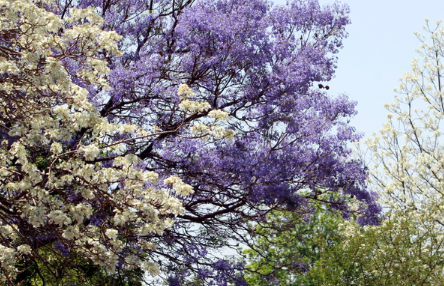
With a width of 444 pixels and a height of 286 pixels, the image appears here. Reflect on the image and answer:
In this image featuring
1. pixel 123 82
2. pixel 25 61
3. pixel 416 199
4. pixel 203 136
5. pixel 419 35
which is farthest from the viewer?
pixel 419 35

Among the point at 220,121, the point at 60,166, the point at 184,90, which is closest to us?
the point at 60,166

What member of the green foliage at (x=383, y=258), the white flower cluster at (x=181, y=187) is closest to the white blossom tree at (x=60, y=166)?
the white flower cluster at (x=181, y=187)

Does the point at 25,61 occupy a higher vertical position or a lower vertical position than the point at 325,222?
lower

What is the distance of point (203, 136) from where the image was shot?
678cm

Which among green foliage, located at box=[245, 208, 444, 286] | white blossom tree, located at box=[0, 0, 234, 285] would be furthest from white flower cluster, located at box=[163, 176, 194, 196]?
green foliage, located at box=[245, 208, 444, 286]

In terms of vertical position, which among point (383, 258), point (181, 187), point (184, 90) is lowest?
point (181, 187)

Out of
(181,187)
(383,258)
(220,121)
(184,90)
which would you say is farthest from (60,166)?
(383,258)

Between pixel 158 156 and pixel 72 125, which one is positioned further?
pixel 158 156

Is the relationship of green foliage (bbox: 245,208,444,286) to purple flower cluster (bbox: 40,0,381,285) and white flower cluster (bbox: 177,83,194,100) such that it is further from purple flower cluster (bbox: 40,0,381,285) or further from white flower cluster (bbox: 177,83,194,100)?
white flower cluster (bbox: 177,83,194,100)

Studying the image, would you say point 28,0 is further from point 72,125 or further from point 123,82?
point 123,82

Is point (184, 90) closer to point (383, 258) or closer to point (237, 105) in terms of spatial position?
point (237, 105)

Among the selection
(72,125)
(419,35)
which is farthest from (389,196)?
(72,125)

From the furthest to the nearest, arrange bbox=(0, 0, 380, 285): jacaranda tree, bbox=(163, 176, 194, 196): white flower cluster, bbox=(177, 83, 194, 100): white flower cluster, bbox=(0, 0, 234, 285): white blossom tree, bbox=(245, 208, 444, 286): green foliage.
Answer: bbox=(245, 208, 444, 286): green foliage
bbox=(0, 0, 380, 285): jacaranda tree
bbox=(177, 83, 194, 100): white flower cluster
bbox=(163, 176, 194, 196): white flower cluster
bbox=(0, 0, 234, 285): white blossom tree

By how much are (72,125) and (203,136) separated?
63.1 inches
